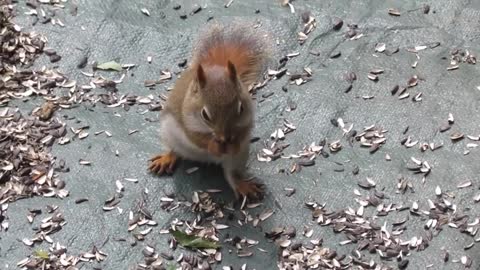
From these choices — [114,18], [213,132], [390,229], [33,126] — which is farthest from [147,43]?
[390,229]

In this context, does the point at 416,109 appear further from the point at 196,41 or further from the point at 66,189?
the point at 66,189

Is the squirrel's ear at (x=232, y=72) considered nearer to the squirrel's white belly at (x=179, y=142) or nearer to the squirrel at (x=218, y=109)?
the squirrel at (x=218, y=109)

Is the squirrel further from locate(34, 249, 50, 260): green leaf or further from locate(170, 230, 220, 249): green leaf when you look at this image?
locate(34, 249, 50, 260): green leaf

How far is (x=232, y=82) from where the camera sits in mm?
2512

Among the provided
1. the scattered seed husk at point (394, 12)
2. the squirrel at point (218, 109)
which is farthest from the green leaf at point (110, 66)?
the scattered seed husk at point (394, 12)

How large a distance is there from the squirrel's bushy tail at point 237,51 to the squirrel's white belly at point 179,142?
0.69ft

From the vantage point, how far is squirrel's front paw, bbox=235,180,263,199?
9.12 ft

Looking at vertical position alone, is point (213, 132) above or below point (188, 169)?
above

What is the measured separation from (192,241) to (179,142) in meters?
0.31

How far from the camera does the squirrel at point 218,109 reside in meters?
2.51

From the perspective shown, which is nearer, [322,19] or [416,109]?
[416,109]

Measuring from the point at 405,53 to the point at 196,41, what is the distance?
78 centimetres

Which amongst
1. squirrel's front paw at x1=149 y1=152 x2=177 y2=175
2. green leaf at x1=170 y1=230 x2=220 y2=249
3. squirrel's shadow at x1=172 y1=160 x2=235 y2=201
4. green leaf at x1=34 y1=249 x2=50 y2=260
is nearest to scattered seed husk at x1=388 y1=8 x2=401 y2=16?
squirrel's shadow at x1=172 y1=160 x2=235 y2=201

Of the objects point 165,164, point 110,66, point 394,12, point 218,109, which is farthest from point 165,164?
point 394,12
